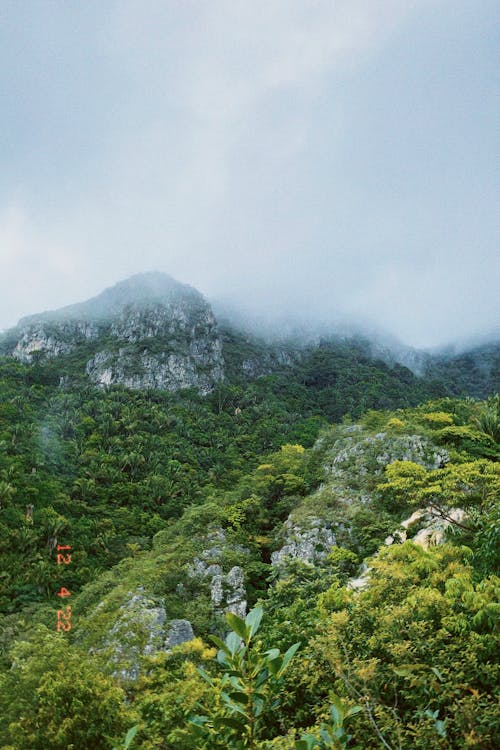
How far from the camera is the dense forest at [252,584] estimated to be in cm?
276

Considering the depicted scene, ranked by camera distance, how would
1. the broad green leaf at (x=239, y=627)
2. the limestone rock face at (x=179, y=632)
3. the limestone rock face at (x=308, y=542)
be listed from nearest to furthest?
1. the broad green leaf at (x=239, y=627)
2. the limestone rock face at (x=179, y=632)
3. the limestone rock face at (x=308, y=542)

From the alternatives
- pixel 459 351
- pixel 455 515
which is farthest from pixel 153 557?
pixel 459 351

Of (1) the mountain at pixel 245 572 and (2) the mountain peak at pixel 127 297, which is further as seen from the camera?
(2) the mountain peak at pixel 127 297

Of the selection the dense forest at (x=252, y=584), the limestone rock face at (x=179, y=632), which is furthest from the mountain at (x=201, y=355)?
the limestone rock face at (x=179, y=632)

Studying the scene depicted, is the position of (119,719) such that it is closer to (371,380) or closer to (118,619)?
(118,619)

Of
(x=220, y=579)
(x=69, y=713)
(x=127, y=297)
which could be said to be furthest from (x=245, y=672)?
(x=127, y=297)

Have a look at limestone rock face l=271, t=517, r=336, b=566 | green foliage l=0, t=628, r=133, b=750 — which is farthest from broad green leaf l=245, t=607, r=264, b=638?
limestone rock face l=271, t=517, r=336, b=566

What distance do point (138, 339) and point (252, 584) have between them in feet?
207

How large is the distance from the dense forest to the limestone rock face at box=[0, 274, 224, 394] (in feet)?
64.3

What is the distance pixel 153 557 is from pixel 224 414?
125 ft

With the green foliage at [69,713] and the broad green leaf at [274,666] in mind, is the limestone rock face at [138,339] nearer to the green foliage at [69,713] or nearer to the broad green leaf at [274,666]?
the green foliage at [69,713]

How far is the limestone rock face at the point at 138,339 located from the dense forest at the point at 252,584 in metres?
19.6

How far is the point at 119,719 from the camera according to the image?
12.3ft

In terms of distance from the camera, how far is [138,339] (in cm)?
7144
